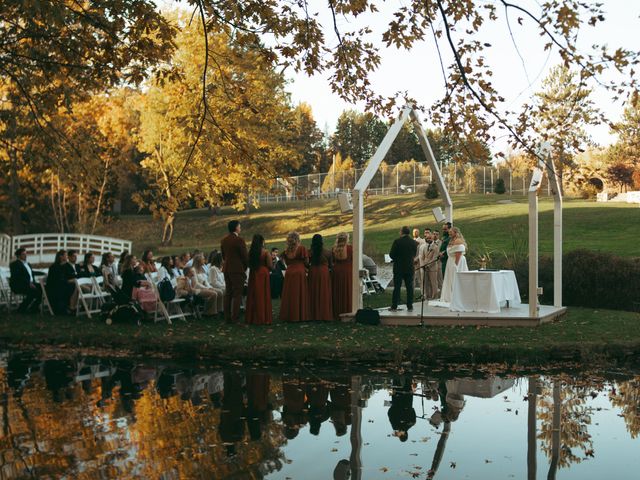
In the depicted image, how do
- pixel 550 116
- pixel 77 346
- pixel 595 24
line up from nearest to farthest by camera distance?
pixel 595 24 < pixel 550 116 < pixel 77 346

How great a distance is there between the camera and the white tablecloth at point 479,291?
54.2ft

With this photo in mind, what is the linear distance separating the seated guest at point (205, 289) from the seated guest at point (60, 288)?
2933mm

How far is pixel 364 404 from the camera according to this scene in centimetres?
913

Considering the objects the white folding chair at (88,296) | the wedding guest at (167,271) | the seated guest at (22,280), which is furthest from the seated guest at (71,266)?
the wedding guest at (167,271)

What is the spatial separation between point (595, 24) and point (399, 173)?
5487 centimetres

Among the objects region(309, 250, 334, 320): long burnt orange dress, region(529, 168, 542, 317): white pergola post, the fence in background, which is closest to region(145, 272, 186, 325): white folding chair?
region(309, 250, 334, 320): long burnt orange dress

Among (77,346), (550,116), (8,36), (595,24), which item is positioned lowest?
(77,346)

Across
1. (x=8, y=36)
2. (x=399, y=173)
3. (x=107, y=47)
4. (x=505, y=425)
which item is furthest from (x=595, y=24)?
(x=399, y=173)

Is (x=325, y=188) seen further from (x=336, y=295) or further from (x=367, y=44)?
(x=367, y=44)

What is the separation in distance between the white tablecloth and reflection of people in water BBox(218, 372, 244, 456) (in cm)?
718

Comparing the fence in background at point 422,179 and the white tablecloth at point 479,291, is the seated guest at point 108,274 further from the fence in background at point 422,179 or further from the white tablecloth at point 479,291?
the fence in background at point 422,179


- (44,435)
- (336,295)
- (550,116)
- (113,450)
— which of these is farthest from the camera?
(336,295)

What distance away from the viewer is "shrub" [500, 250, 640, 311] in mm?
20484

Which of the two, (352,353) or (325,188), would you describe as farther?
(325,188)
